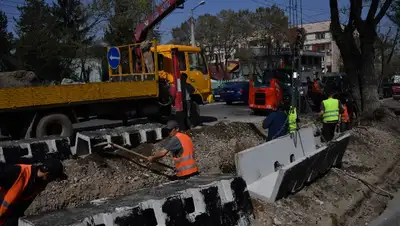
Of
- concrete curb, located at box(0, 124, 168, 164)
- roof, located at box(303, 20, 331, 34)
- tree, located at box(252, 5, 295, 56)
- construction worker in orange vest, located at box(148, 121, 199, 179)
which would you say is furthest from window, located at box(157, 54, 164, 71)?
roof, located at box(303, 20, 331, 34)

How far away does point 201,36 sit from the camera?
5169cm

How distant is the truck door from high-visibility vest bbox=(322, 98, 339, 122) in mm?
4389

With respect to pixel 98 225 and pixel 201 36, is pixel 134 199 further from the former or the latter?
pixel 201 36

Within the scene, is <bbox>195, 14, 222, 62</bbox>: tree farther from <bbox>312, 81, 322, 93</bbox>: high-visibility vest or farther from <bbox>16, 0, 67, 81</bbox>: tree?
<bbox>312, 81, 322, 93</bbox>: high-visibility vest

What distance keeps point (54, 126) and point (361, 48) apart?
11627mm

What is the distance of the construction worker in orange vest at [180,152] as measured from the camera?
573 cm

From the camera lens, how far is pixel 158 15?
42.9 ft

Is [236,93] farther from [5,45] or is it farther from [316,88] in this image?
[5,45]

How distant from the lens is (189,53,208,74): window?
13.1 meters

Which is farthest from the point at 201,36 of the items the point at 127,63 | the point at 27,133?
the point at 27,133

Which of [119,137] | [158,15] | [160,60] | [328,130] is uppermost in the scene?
[158,15]

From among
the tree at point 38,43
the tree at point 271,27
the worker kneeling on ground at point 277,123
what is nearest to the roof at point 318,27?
the tree at point 271,27

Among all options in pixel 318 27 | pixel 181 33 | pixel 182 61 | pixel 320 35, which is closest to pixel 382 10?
pixel 182 61

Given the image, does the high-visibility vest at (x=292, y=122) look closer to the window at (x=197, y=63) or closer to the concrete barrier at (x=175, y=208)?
the concrete barrier at (x=175, y=208)
